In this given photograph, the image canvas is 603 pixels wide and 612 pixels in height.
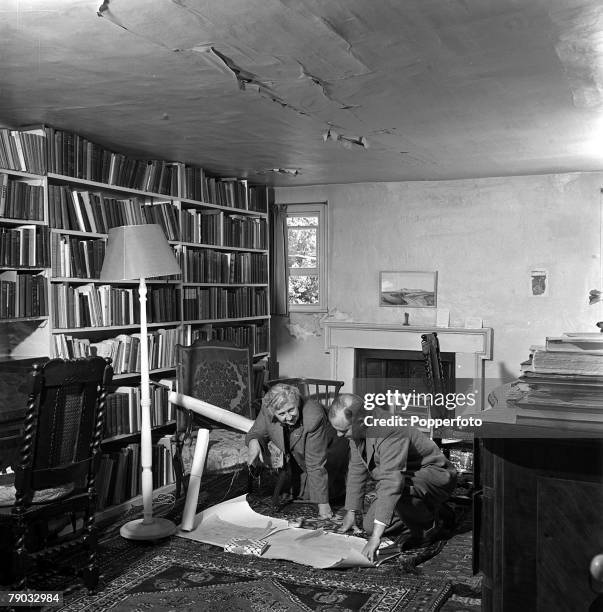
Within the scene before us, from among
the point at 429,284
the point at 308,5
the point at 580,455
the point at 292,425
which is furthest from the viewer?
the point at 429,284

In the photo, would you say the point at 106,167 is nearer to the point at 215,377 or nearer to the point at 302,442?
the point at 215,377

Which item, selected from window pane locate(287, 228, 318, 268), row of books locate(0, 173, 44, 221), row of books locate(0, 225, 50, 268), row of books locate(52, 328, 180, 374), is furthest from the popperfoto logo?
row of books locate(0, 173, 44, 221)

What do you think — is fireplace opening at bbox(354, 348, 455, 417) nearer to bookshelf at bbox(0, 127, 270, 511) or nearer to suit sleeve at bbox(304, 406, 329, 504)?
bookshelf at bbox(0, 127, 270, 511)

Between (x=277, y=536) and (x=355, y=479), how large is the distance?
0.70 meters

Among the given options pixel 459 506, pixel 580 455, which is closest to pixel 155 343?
pixel 459 506

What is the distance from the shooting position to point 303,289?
286 inches

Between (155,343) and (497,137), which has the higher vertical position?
(497,137)

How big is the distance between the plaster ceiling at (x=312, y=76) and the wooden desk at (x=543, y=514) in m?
1.83

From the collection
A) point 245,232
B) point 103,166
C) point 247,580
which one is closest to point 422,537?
point 247,580

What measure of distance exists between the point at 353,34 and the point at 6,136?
2.32 meters

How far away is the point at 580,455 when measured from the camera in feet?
3.96

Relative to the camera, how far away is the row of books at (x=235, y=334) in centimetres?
580

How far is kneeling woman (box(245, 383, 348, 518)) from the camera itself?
169 inches

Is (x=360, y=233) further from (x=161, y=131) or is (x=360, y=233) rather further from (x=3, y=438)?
(x=3, y=438)
